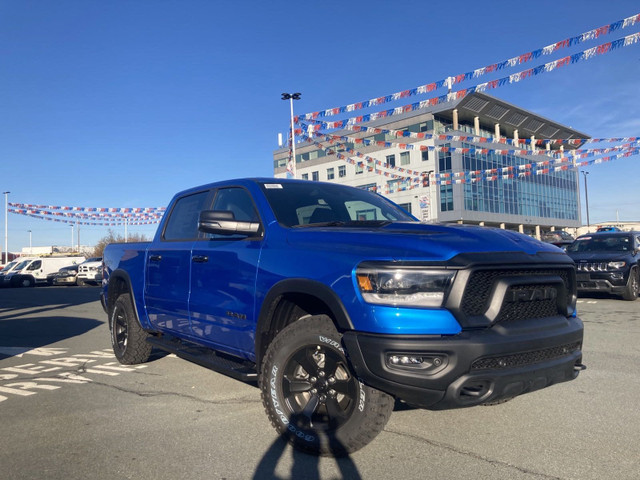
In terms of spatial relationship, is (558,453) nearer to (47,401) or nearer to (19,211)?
(47,401)

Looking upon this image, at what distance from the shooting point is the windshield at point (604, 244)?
39.9 ft

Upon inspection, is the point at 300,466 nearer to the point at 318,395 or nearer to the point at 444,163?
the point at 318,395

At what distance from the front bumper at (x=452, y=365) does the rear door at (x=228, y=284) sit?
108 centimetres

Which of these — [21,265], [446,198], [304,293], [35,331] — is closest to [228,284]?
[304,293]

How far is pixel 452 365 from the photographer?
2707 mm

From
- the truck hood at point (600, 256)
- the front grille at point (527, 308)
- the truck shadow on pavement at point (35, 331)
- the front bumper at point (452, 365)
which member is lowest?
the truck shadow on pavement at point (35, 331)

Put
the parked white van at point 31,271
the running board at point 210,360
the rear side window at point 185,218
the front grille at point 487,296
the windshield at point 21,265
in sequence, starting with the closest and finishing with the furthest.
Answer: the front grille at point 487,296 < the running board at point 210,360 < the rear side window at point 185,218 < the parked white van at point 31,271 < the windshield at point 21,265

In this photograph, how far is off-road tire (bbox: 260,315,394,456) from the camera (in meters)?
3.00

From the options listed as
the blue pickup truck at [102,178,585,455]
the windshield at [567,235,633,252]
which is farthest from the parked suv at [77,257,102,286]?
the blue pickup truck at [102,178,585,455]

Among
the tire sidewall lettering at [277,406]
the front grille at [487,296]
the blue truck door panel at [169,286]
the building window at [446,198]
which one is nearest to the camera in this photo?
the front grille at [487,296]

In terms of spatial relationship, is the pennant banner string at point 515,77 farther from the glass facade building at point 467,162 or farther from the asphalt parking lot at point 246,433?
the glass facade building at point 467,162

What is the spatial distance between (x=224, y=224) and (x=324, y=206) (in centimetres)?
92

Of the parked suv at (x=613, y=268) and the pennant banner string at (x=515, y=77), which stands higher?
the pennant banner string at (x=515, y=77)

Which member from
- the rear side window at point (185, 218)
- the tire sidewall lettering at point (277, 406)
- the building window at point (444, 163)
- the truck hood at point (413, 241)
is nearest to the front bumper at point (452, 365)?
the truck hood at point (413, 241)
